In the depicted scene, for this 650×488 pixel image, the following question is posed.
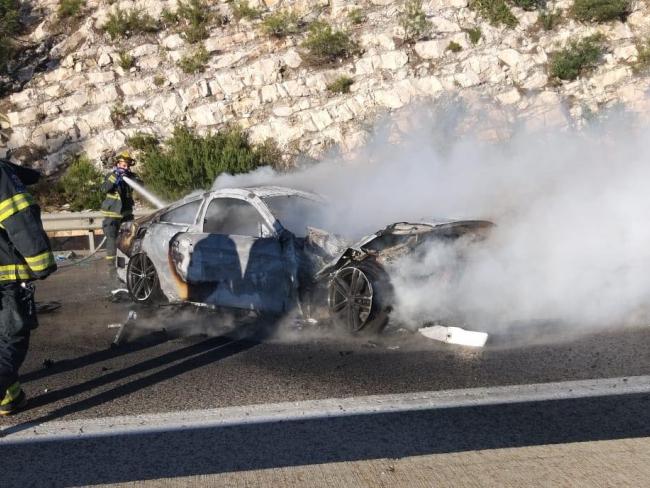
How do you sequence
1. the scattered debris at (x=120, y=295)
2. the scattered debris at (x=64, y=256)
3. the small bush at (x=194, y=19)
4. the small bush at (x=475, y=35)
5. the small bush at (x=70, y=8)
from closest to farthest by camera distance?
the scattered debris at (x=120, y=295) < the scattered debris at (x=64, y=256) < the small bush at (x=475, y=35) < the small bush at (x=194, y=19) < the small bush at (x=70, y=8)

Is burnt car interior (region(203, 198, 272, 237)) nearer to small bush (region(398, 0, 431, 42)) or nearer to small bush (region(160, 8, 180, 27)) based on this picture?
small bush (region(398, 0, 431, 42))

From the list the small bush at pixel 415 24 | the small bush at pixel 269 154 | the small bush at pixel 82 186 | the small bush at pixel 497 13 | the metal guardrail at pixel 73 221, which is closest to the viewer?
the metal guardrail at pixel 73 221

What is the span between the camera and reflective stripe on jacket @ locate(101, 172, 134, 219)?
34.2 ft

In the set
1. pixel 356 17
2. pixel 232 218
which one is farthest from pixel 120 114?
pixel 232 218

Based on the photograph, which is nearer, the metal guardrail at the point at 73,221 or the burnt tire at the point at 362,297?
the burnt tire at the point at 362,297

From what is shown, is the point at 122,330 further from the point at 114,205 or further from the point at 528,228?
the point at 528,228

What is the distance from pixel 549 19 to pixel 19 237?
19812 millimetres

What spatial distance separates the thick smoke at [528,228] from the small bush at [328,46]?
11.7 m

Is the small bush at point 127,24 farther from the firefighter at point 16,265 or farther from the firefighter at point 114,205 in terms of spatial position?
the firefighter at point 16,265

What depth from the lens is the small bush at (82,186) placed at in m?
17.5

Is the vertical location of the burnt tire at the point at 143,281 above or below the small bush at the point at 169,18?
below

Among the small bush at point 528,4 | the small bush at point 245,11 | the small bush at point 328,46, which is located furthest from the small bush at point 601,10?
the small bush at point 245,11

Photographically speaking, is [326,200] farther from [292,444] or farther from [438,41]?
[438,41]

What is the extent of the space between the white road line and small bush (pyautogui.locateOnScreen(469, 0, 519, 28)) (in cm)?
1775
